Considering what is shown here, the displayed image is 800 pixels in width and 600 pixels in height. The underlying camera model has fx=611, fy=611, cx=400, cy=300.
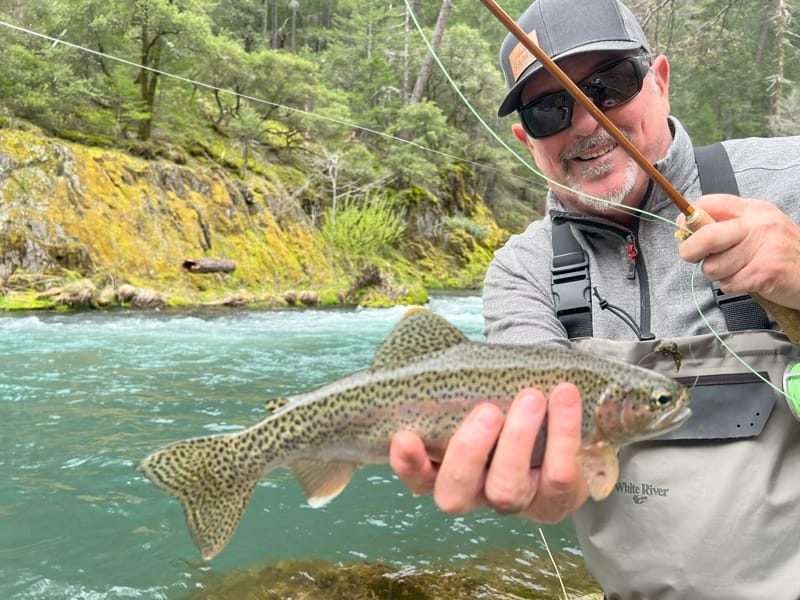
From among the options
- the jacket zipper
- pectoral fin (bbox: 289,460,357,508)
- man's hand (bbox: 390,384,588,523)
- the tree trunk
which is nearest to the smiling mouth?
the jacket zipper

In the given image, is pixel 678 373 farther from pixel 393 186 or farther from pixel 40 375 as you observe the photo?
pixel 393 186

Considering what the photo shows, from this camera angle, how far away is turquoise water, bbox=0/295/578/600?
4.06 m

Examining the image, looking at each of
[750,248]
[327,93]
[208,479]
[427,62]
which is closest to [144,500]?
[208,479]

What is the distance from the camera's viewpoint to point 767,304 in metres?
1.91

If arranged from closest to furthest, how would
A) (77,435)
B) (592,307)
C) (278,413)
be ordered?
(278,413)
(592,307)
(77,435)

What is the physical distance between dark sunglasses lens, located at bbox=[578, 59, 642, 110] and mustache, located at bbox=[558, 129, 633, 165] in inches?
5.3

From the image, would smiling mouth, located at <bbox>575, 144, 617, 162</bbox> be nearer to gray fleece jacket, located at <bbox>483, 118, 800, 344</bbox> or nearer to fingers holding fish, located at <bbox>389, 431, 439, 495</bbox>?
gray fleece jacket, located at <bbox>483, 118, 800, 344</bbox>

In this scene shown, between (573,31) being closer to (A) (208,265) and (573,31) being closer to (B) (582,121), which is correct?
(B) (582,121)

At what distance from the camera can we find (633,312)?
2.46m

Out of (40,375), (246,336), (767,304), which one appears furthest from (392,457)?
(246,336)

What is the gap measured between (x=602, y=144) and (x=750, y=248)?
1106 mm

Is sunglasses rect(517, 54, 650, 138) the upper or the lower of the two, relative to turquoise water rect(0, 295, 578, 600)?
upper

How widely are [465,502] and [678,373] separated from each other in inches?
37.7

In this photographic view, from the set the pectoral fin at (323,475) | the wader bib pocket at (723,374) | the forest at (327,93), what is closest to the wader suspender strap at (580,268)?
the wader bib pocket at (723,374)
